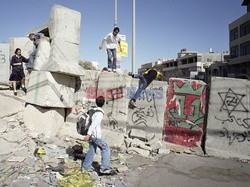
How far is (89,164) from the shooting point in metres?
4.88

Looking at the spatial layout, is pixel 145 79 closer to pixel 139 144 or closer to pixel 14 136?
pixel 139 144

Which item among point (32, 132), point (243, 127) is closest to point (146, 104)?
point (243, 127)

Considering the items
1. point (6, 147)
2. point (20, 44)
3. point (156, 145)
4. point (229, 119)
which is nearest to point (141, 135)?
point (156, 145)

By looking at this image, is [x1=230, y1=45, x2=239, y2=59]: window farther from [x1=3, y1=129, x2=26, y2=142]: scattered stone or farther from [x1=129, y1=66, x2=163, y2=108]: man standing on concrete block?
[x1=3, y1=129, x2=26, y2=142]: scattered stone

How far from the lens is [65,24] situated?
7566 mm

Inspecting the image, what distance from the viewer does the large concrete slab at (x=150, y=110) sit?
22.3ft

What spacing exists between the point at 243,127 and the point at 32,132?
5.84 m

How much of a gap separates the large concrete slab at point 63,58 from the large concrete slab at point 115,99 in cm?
92

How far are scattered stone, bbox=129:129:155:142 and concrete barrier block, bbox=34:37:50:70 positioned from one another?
352 centimetres

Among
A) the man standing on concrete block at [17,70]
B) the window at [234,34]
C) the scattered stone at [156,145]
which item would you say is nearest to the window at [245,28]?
the window at [234,34]

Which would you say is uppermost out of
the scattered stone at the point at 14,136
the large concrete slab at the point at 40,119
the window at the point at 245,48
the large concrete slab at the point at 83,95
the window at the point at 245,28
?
the window at the point at 245,28

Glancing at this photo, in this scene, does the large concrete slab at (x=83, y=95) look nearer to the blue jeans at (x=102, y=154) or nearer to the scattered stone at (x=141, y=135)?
the scattered stone at (x=141, y=135)

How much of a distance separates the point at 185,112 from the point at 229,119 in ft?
3.89

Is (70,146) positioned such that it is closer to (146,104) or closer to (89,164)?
(89,164)
